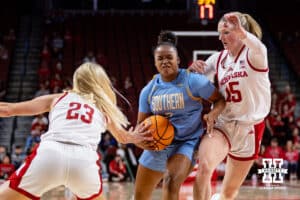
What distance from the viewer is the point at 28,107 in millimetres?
4172

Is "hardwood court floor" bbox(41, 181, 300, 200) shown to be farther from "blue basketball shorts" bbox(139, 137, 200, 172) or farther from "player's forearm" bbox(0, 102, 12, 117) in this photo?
"player's forearm" bbox(0, 102, 12, 117)

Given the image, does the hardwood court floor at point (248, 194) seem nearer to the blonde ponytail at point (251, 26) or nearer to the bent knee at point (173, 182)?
the bent knee at point (173, 182)

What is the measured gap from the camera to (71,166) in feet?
12.9

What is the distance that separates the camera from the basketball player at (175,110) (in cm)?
538

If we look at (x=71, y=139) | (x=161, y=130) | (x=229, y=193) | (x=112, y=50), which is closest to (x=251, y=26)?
(x=161, y=130)

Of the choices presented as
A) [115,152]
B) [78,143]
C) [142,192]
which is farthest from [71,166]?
[115,152]

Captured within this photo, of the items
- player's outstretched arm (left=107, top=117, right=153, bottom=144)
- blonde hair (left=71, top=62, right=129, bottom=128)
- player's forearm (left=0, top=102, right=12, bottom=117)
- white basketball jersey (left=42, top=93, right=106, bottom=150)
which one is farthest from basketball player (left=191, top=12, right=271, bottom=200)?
player's forearm (left=0, top=102, right=12, bottom=117)

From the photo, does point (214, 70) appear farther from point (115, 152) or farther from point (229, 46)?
point (115, 152)

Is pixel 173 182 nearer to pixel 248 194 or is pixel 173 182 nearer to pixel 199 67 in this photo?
pixel 199 67

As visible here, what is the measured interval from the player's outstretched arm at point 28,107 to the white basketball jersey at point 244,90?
5.83 ft

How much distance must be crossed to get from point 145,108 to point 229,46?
97cm

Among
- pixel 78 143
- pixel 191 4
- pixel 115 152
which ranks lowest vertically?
pixel 115 152

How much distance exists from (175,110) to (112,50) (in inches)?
588

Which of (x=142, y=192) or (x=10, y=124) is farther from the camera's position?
(x=10, y=124)
